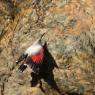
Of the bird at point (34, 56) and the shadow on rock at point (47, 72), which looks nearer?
the bird at point (34, 56)

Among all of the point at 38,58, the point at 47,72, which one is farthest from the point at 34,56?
the point at 47,72

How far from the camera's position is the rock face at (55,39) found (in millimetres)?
5039

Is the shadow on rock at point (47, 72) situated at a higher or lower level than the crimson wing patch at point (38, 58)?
lower

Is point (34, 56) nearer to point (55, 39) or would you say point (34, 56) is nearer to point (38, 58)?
point (38, 58)

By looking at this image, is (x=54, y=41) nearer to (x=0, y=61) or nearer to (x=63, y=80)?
(x=63, y=80)

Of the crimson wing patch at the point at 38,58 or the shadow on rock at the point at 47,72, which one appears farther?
the shadow on rock at the point at 47,72

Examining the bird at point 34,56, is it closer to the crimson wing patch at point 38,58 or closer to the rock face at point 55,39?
the crimson wing patch at point 38,58

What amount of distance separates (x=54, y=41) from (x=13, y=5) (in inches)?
40.4

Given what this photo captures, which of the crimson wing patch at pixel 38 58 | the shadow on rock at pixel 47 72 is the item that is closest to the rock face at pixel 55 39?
the shadow on rock at pixel 47 72

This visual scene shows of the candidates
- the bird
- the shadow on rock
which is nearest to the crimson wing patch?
the bird

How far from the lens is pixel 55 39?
517 centimetres

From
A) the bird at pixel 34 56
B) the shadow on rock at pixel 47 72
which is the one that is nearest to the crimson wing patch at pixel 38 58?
the bird at pixel 34 56

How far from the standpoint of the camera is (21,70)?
5133 mm

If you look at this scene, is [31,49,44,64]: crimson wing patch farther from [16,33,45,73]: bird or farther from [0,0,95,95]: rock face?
[0,0,95,95]: rock face
